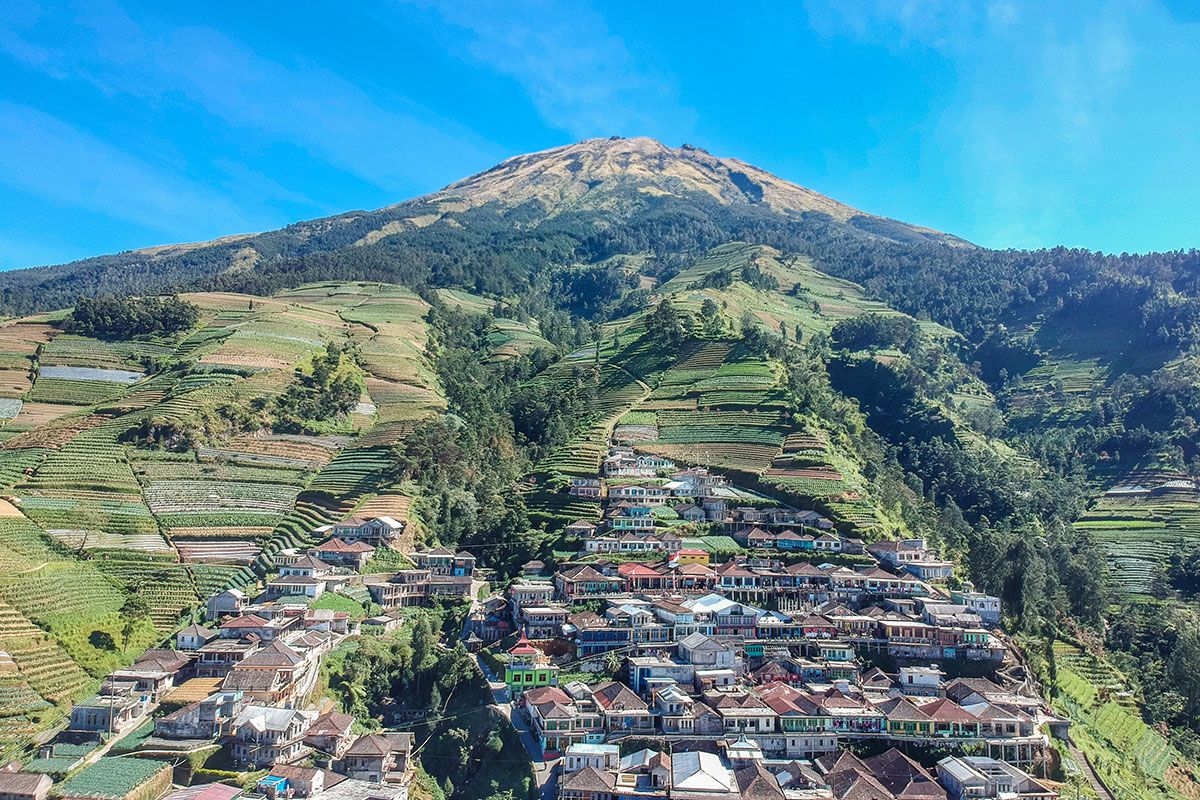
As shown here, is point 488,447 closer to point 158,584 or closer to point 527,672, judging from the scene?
point 158,584

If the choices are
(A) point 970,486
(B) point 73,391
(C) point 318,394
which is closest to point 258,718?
(C) point 318,394

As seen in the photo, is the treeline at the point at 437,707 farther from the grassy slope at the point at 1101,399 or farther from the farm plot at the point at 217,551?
the grassy slope at the point at 1101,399

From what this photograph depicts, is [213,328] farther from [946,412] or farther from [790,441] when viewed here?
[946,412]

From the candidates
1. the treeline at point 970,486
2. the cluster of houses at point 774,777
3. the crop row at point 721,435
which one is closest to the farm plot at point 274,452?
the crop row at point 721,435

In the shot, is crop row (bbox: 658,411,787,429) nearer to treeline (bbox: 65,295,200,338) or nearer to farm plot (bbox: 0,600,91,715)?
farm plot (bbox: 0,600,91,715)

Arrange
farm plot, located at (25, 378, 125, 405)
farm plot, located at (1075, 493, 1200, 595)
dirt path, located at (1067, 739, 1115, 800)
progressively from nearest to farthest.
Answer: dirt path, located at (1067, 739, 1115, 800) → farm plot, located at (1075, 493, 1200, 595) → farm plot, located at (25, 378, 125, 405)

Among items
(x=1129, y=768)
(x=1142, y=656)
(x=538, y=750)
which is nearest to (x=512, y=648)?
(x=538, y=750)

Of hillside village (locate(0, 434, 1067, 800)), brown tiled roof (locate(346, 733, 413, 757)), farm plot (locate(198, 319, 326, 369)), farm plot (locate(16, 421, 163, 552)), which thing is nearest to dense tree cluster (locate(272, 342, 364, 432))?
farm plot (locate(198, 319, 326, 369))
